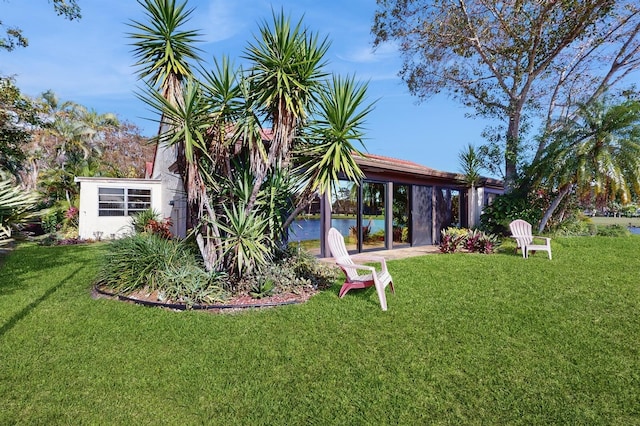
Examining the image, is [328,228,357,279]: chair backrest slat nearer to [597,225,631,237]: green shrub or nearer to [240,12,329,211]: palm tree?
[240,12,329,211]: palm tree

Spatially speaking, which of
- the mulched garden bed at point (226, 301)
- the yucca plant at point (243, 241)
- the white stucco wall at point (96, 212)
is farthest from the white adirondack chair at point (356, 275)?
the white stucco wall at point (96, 212)

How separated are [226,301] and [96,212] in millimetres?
12536

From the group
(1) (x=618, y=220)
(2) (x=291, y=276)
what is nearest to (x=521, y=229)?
(2) (x=291, y=276)

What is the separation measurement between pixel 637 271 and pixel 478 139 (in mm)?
8829

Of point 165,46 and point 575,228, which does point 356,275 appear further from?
point 575,228

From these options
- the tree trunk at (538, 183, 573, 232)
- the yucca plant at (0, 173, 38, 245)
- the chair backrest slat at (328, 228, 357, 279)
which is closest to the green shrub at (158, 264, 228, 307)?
the chair backrest slat at (328, 228, 357, 279)

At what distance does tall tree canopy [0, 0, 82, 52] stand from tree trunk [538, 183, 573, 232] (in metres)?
15.9

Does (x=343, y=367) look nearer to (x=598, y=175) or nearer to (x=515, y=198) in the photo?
(x=598, y=175)

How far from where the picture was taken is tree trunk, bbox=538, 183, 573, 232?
39.0 feet

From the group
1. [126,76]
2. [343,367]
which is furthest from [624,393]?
[126,76]

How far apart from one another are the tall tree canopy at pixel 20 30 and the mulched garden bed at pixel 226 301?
26.4 ft

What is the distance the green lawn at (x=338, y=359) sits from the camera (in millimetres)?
2875

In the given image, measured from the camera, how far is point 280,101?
6023 millimetres

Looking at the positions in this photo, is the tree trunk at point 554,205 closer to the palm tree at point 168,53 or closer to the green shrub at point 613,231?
the green shrub at point 613,231
